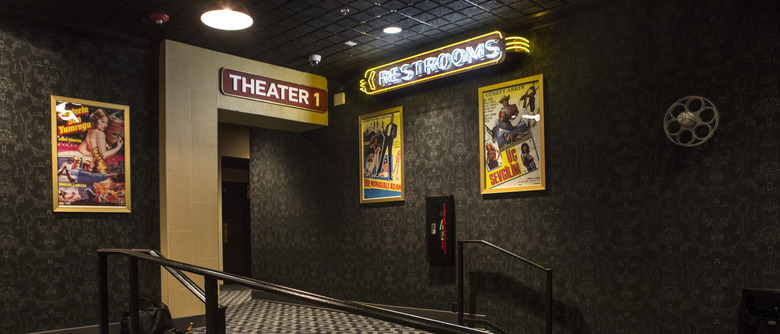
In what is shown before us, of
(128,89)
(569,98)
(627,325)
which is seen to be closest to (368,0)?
(569,98)

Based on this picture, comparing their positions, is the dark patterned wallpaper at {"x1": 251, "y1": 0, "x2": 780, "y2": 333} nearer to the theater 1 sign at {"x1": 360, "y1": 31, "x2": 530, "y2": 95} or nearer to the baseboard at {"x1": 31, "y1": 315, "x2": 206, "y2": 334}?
the theater 1 sign at {"x1": 360, "y1": 31, "x2": 530, "y2": 95}

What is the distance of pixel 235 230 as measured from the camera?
460 inches

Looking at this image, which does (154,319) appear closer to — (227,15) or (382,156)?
(227,15)

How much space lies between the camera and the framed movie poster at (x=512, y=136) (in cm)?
605

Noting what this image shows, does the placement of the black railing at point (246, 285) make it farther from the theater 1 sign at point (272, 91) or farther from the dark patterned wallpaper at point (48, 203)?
the theater 1 sign at point (272, 91)

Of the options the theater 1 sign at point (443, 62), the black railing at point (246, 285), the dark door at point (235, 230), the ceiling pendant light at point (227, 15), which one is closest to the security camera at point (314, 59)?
the theater 1 sign at point (443, 62)

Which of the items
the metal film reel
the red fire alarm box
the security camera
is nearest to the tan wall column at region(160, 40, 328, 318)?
the security camera

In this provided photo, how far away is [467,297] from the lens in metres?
6.64

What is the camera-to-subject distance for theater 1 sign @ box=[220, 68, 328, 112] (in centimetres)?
737

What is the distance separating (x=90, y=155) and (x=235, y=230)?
561 centimetres

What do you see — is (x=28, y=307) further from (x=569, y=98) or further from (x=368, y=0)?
(x=569, y=98)

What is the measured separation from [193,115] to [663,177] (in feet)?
17.6

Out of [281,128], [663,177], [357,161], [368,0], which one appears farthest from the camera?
[281,128]

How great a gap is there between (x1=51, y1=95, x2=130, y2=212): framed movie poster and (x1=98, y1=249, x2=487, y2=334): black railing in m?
3.08
